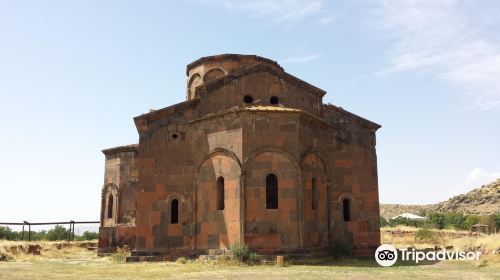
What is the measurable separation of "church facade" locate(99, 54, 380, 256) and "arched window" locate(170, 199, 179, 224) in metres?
0.03

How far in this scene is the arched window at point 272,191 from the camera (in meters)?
12.4

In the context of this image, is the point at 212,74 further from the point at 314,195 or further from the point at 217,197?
the point at 314,195

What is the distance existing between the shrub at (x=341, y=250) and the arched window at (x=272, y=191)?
9.09 ft

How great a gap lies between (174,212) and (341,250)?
214 inches

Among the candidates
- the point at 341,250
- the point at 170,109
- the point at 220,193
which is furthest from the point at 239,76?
the point at 341,250

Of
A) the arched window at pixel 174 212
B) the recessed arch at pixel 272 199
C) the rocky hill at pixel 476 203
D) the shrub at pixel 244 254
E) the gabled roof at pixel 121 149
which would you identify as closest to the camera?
the shrub at pixel 244 254

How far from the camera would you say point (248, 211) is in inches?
476

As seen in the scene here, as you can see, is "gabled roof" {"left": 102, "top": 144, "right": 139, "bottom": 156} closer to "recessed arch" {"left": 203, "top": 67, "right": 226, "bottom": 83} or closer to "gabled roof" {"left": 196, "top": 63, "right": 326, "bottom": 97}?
"recessed arch" {"left": 203, "top": 67, "right": 226, "bottom": 83}

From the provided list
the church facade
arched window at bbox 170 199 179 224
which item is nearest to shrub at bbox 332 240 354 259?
the church facade

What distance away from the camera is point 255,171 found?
1235 centimetres

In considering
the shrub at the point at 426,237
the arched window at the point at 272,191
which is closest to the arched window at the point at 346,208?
the arched window at the point at 272,191

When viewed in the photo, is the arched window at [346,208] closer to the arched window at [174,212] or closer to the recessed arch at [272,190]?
the recessed arch at [272,190]

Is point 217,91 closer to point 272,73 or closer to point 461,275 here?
point 272,73

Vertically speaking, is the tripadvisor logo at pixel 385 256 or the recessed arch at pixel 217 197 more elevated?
the recessed arch at pixel 217 197
